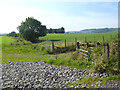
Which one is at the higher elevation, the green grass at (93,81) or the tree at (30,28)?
the tree at (30,28)

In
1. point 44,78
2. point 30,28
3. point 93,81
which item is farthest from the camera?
point 30,28

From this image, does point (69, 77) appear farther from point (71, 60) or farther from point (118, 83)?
point (71, 60)

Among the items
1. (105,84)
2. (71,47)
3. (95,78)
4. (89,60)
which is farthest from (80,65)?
(71,47)

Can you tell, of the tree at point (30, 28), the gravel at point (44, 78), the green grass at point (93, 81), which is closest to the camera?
the green grass at point (93, 81)

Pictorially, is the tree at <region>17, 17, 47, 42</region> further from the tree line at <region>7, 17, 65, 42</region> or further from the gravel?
the gravel

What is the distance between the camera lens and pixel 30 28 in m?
44.1

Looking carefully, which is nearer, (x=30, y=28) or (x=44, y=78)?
(x=44, y=78)

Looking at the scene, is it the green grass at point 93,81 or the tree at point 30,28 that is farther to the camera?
the tree at point 30,28

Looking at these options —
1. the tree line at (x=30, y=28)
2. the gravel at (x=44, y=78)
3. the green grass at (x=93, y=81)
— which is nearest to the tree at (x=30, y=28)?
the tree line at (x=30, y=28)

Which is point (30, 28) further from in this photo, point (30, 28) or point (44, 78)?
point (44, 78)

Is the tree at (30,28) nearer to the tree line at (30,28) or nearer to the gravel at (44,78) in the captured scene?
the tree line at (30,28)

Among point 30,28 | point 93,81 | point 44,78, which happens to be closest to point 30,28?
point 30,28

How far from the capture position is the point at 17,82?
31.8ft

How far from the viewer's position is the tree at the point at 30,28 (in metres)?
43.8
